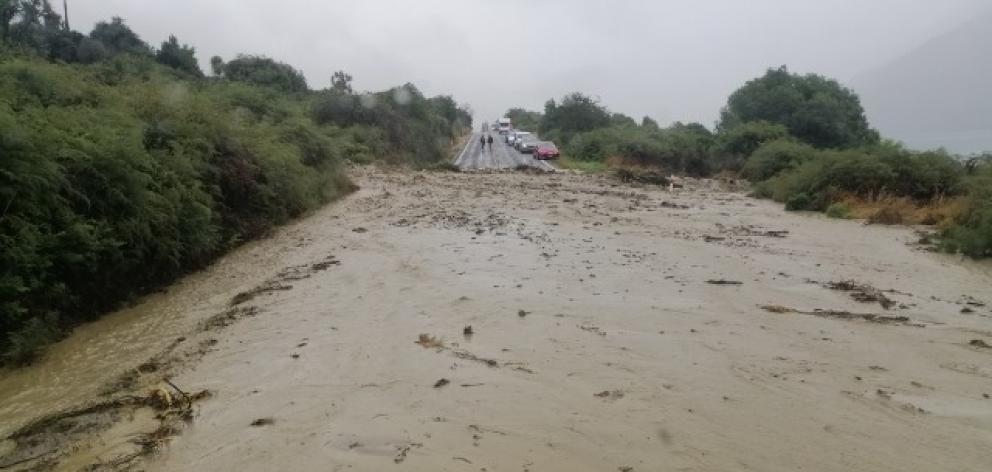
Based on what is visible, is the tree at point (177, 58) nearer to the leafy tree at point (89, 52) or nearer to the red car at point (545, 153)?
the leafy tree at point (89, 52)

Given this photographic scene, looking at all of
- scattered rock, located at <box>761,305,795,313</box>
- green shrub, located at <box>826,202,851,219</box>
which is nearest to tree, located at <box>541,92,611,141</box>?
green shrub, located at <box>826,202,851,219</box>

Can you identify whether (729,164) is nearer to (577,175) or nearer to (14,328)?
(577,175)

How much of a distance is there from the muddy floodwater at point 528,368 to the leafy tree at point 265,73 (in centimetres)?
4191

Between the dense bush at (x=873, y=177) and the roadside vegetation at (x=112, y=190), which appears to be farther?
the dense bush at (x=873, y=177)

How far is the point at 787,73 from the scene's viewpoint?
1884 inches

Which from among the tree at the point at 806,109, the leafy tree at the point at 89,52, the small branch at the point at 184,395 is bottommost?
the small branch at the point at 184,395

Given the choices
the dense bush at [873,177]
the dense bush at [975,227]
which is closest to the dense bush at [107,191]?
the dense bush at [975,227]

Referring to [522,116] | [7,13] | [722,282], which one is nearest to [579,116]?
[7,13]

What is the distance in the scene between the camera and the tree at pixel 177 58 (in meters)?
46.8

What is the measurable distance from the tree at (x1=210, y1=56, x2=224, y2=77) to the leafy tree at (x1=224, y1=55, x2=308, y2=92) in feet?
1.30

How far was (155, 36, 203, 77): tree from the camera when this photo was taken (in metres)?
46.8

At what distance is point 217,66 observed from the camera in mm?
54688

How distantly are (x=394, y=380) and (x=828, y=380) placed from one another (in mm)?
3982

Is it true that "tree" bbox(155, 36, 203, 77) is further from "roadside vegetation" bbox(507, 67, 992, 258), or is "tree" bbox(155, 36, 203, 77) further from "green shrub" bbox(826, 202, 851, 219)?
"green shrub" bbox(826, 202, 851, 219)
